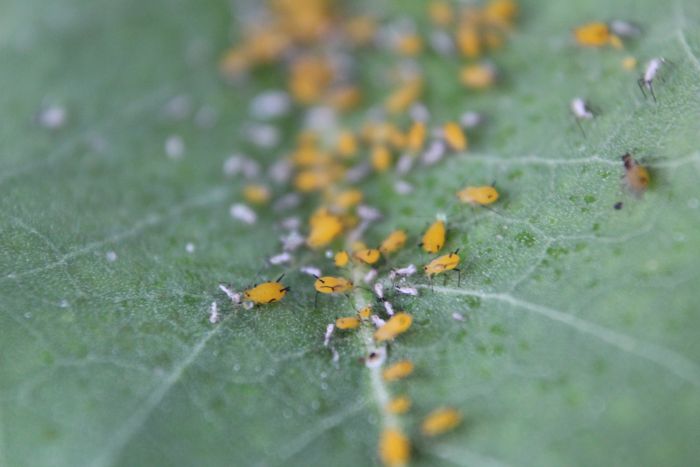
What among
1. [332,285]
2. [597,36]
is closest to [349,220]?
[332,285]

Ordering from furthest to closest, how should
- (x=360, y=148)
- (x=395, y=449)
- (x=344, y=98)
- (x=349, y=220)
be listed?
(x=344, y=98), (x=360, y=148), (x=349, y=220), (x=395, y=449)

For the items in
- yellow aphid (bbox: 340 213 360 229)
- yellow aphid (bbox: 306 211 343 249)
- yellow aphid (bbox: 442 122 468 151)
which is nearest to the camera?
yellow aphid (bbox: 306 211 343 249)

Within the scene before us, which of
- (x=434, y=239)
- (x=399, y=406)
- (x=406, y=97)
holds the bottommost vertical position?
(x=399, y=406)

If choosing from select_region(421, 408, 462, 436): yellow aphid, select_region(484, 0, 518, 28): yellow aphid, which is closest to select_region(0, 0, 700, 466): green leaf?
select_region(421, 408, 462, 436): yellow aphid

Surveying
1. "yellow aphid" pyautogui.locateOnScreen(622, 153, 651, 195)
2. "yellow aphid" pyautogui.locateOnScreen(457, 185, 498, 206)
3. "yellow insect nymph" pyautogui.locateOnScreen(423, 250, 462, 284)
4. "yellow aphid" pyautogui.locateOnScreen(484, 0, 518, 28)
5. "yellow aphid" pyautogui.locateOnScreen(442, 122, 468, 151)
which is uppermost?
"yellow aphid" pyautogui.locateOnScreen(484, 0, 518, 28)

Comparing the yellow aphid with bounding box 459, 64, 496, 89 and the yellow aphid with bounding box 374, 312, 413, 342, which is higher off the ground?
the yellow aphid with bounding box 459, 64, 496, 89

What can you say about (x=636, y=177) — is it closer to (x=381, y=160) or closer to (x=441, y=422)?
(x=441, y=422)

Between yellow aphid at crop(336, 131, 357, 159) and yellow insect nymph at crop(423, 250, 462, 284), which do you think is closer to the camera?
yellow insect nymph at crop(423, 250, 462, 284)

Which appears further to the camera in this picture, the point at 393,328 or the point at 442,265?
the point at 442,265

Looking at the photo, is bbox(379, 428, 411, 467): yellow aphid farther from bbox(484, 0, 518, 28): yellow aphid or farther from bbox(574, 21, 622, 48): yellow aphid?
bbox(484, 0, 518, 28): yellow aphid

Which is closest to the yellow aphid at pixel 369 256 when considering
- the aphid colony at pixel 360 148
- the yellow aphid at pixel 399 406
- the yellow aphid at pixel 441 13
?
the aphid colony at pixel 360 148
